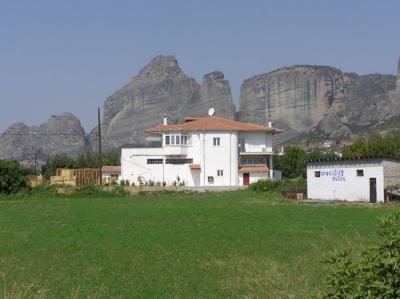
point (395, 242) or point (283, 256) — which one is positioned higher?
point (395, 242)

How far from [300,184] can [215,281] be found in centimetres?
4775

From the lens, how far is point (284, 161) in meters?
95.4

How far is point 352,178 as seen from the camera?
46.2 m

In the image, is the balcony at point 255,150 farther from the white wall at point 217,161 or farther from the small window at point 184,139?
the small window at point 184,139

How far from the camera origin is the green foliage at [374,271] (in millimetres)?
4980

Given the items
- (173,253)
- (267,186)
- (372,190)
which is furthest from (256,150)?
(173,253)

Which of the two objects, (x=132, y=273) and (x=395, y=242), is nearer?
(x=395, y=242)

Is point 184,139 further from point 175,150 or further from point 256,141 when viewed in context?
point 256,141

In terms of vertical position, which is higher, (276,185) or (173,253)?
(276,185)

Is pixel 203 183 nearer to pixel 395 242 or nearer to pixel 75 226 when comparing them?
pixel 75 226

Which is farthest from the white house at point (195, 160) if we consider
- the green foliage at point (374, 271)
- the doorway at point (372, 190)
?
the green foliage at point (374, 271)

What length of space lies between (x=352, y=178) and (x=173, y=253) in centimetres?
3069

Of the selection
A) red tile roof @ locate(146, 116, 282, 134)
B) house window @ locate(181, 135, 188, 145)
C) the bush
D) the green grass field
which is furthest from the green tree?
the green grass field

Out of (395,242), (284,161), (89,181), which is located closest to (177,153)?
(89,181)
